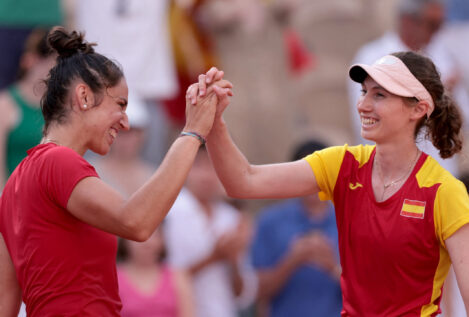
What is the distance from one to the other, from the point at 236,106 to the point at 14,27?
2136 millimetres

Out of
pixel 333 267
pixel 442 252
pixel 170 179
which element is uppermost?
pixel 170 179

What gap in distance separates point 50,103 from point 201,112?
0.57m

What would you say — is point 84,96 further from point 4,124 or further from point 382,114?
point 4,124

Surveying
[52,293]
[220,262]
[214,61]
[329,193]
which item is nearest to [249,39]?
[214,61]

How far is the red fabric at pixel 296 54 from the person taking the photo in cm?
728

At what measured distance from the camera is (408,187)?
10.6 feet

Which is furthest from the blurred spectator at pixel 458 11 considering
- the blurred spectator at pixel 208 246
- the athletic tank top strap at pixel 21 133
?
the athletic tank top strap at pixel 21 133

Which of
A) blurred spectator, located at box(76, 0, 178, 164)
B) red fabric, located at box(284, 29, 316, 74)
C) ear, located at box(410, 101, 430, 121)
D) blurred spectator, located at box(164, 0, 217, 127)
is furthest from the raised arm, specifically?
red fabric, located at box(284, 29, 316, 74)

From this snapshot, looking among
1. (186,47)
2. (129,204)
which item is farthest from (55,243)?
(186,47)

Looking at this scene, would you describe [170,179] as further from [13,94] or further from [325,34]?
[325,34]

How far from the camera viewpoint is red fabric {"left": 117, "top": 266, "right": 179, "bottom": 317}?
4977 mm

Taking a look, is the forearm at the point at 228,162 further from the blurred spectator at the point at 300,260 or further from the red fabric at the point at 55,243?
the blurred spectator at the point at 300,260

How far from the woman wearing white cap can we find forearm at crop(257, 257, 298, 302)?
2059 mm

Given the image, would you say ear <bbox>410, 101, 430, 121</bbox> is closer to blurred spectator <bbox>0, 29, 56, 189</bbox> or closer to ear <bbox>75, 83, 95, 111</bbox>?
ear <bbox>75, 83, 95, 111</bbox>
